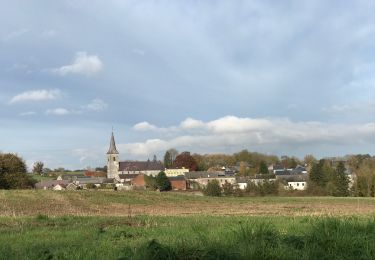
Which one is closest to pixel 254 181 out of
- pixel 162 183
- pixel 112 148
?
pixel 162 183

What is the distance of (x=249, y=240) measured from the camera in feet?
27.5

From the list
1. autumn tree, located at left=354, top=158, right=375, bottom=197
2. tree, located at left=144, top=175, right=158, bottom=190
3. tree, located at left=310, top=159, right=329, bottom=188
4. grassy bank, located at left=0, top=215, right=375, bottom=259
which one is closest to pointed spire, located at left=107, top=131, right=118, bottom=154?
tree, located at left=144, top=175, right=158, bottom=190

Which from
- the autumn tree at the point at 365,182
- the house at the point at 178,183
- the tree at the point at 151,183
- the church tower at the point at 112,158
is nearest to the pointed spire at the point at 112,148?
the church tower at the point at 112,158

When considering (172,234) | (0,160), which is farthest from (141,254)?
(0,160)

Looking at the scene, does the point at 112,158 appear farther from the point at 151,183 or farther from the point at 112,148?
the point at 151,183

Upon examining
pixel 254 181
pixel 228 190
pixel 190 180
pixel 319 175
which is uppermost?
pixel 319 175

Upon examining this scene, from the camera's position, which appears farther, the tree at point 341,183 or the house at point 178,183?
the house at point 178,183

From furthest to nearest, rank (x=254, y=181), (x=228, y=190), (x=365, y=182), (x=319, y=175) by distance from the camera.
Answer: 1. (x=254, y=181)
2. (x=319, y=175)
3. (x=228, y=190)
4. (x=365, y=182)

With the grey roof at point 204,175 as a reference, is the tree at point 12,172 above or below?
above

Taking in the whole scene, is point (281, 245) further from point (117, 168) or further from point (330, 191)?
point (117, 168)

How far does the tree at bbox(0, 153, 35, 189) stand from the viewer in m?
Result: 70.1

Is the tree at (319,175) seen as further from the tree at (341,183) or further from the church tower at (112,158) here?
→ the church tower at (112,158)

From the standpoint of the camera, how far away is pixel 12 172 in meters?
71.8

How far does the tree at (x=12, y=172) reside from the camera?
7006 cm
